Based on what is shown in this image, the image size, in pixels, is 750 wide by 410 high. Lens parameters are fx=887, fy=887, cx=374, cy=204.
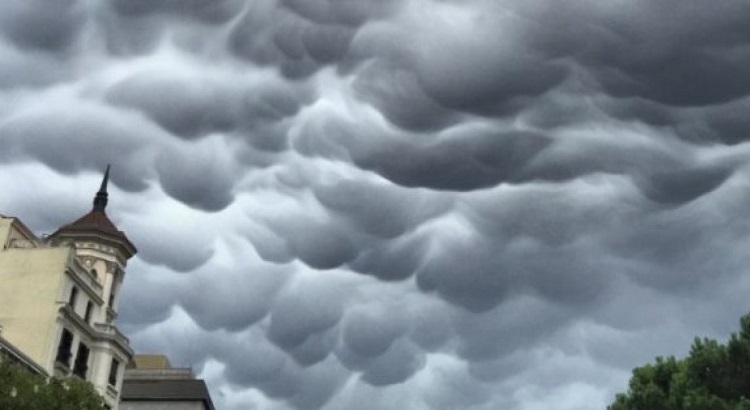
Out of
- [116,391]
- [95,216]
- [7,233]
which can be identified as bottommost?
[116,391]

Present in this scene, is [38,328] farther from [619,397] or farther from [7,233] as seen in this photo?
[619,397]

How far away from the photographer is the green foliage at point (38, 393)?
1355 inches

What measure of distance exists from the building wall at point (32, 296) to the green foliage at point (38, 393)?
58.1 ft

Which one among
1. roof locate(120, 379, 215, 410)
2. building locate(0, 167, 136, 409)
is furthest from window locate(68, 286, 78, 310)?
roof locate(120, 379, 215, 410)

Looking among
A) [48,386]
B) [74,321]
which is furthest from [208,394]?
[48,386]

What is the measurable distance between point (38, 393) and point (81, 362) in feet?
80.4

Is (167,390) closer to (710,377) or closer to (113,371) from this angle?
(113,371)

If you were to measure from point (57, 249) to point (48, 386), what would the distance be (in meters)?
22.8

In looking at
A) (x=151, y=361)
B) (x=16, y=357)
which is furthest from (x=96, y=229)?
(x=151, y=361)

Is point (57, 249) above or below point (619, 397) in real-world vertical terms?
above

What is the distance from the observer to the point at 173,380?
82.2 meters

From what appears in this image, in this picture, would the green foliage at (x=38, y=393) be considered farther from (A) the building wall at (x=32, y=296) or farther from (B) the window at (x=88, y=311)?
(B) the window at (x=88, y=311)

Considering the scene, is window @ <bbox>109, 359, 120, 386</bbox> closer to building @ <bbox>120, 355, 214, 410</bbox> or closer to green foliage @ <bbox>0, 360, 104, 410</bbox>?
building @ <bbox>120, 355, 214, 410</bbox>

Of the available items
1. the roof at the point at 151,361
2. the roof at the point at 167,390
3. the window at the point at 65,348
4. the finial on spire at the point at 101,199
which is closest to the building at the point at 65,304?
the window at the point at 65,348
